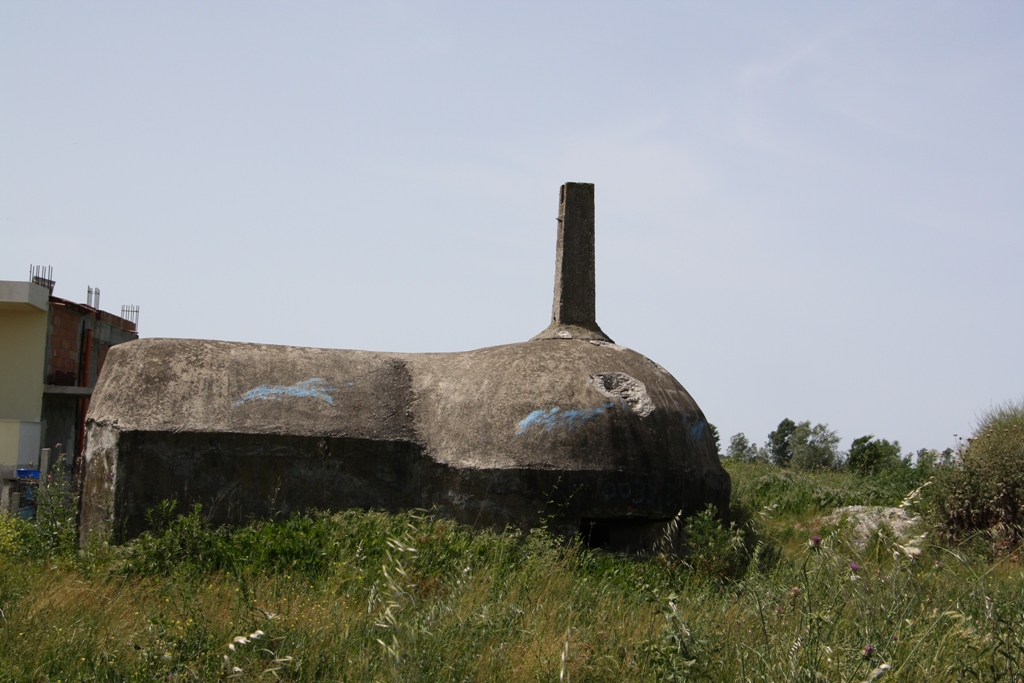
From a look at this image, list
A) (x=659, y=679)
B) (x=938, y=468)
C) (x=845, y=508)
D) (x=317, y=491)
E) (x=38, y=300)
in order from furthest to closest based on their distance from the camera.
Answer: (x=38, y=300) → (x=845, y=508) → (x=938, y=468) → (x=317, y=491) → (x=659, y=679)

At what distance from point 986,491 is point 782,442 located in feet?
48.5

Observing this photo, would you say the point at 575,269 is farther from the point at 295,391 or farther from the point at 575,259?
the point at 295,391

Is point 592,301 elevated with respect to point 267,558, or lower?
elevated

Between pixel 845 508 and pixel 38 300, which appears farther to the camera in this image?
pixel 38 300

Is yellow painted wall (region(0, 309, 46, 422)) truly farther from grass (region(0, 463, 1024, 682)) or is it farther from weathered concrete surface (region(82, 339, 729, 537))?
grass (region(0, 463, 1024, 682))

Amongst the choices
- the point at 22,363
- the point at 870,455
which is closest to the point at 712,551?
the point at 870,455

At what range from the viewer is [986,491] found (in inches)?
395

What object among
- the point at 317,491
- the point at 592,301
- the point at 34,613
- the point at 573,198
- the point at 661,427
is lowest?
the point at 34,613

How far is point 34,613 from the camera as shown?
5.85 m

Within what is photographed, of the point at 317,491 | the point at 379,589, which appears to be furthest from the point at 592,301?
the point at 379,589

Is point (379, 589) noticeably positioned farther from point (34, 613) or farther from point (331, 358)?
point (331, 358)

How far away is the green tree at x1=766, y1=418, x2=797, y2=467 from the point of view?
23.3 metres

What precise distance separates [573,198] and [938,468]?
17.9 ft

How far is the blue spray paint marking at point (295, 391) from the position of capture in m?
8.72
